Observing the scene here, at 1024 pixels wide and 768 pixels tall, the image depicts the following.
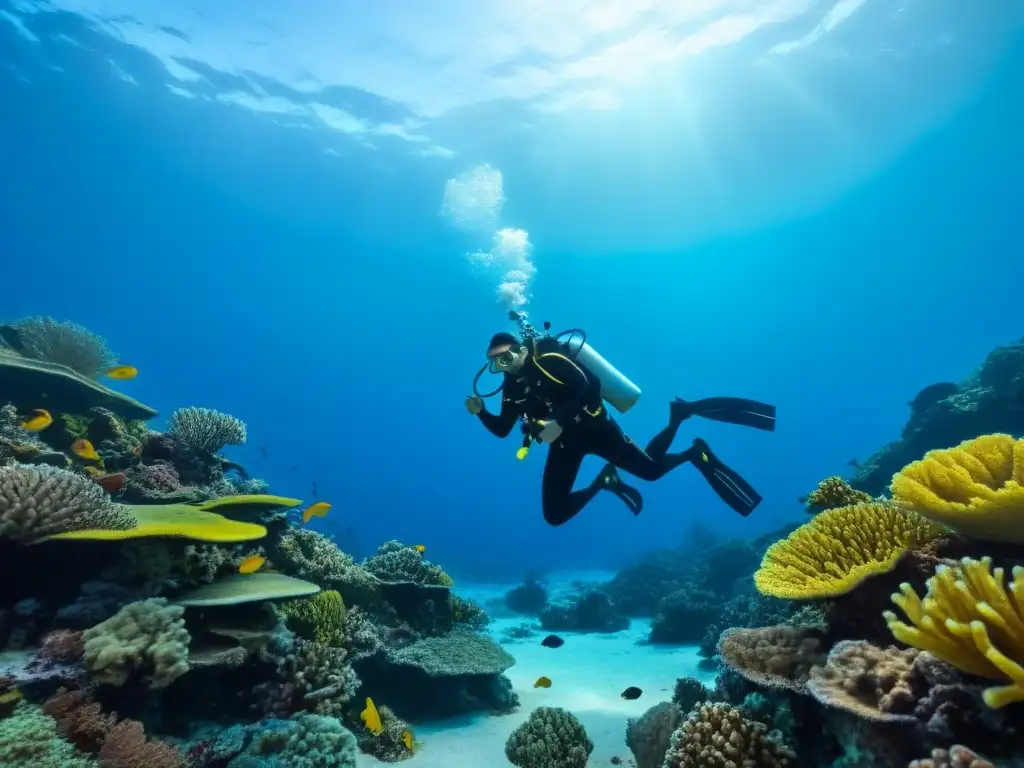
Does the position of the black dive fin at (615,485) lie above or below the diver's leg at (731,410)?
below

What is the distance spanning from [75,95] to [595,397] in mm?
48996

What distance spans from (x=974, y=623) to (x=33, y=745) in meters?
5.41

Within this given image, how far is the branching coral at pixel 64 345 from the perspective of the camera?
30.3 feet

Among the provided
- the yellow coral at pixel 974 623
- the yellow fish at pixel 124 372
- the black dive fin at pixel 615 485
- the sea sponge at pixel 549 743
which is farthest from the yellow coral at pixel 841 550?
the yellow fish at pixel 124 372

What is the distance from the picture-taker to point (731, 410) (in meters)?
8.79

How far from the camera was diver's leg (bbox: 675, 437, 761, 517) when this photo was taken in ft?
26.3

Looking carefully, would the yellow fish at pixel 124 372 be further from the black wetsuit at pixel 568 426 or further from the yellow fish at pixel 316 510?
the black wetsuit at pixel 568 426

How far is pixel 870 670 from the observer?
295cm

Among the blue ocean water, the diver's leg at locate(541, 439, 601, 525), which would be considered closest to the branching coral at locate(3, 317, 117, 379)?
the diver's leg at locate(541, 439, 601, 525)

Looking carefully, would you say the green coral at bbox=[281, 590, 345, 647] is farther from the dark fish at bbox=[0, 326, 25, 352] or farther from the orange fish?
the dark fish at bbox=[0, 326, 25, 352]

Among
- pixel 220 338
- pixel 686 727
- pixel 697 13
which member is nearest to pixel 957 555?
pixel 686 727

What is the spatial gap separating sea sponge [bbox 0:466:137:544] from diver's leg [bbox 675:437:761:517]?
7493 millimetres

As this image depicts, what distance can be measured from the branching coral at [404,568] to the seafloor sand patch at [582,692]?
6.94 ft

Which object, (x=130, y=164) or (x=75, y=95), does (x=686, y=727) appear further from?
(x=130, y=164)
